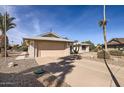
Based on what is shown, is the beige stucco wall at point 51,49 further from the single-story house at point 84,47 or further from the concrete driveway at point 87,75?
the single-story house at point 84,47

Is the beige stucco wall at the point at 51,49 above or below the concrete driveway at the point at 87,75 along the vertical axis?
above

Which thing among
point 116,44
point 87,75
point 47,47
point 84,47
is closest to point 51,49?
point 47,47

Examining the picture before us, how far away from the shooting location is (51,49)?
71.5ft

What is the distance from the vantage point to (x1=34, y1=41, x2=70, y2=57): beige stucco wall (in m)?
20.7

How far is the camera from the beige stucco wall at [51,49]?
2074cm

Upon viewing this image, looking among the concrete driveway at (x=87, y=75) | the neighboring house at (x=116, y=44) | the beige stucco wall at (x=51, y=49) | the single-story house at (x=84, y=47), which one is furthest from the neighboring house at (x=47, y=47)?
the neighboring house at (x=116, y=44)

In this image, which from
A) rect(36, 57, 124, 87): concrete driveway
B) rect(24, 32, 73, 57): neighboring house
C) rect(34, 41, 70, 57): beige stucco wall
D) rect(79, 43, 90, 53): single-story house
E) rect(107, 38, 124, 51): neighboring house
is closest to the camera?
rect(36, 57, 124, 87): concrete driveway

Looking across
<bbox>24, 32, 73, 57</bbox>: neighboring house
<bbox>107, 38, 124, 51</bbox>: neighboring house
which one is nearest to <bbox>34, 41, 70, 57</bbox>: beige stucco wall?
<bbox>24, 32, 73, 57</bbox>: neighboring house

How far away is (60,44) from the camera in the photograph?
22625 mm

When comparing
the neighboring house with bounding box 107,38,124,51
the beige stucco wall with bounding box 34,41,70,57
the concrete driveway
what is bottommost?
the concrete driveway

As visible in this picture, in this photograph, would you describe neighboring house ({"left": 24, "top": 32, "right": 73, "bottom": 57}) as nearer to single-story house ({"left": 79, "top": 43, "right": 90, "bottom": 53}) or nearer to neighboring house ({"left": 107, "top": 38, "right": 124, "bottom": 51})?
single-story house ({"left": 79, "top": 43, "right": 90, "bottom": 53})

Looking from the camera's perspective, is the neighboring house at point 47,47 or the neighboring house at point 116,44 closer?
the neighboring house at point 47,47

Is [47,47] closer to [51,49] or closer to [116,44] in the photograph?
[51,49]
